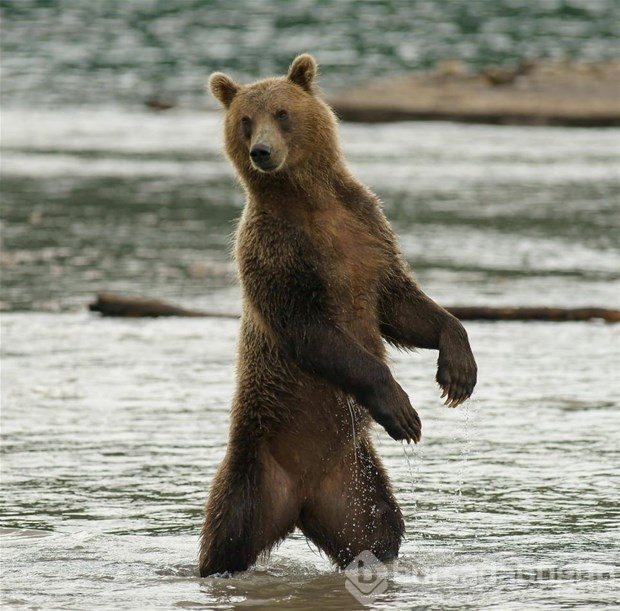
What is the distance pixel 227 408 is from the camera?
339 inches

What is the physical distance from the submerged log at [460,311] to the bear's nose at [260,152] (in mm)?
4030

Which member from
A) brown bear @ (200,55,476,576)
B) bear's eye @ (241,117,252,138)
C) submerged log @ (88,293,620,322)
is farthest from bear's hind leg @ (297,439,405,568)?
submerged log @ (88,293,620,322)

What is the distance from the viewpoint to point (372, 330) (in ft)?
20.7

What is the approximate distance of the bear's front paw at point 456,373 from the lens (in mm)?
6332

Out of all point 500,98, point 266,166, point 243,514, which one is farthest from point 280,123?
point 500,98

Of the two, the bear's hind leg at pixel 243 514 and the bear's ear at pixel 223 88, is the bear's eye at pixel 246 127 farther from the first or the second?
the bear's hind leg at pixel 243 514

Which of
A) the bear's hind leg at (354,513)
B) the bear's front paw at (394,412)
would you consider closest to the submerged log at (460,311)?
the bear's hind leg at (354,513)

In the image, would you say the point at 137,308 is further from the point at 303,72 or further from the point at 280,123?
the point at 280,123

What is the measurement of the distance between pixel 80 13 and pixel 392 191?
103ft

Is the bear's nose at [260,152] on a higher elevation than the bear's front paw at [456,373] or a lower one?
higher

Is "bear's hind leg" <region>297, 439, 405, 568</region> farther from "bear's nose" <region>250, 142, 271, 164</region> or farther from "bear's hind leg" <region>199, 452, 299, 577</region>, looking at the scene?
"bear's nose" <region>250, 142, 271, 164</region>

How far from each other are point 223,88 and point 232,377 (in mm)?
3017

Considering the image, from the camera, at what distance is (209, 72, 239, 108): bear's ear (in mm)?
6516

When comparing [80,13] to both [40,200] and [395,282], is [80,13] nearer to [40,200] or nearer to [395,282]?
[40,200]
